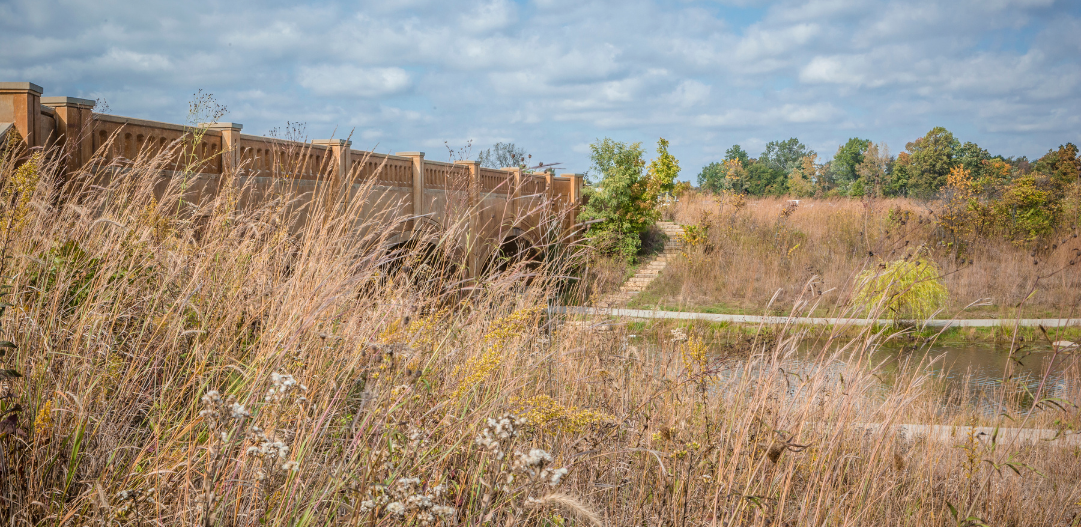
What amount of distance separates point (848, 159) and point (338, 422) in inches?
2811

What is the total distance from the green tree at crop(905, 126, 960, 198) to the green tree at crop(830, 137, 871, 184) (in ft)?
80.0

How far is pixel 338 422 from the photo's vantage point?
6.47 feet

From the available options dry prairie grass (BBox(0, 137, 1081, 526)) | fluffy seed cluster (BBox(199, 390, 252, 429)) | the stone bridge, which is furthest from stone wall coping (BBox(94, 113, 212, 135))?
fluffy seed cluster (BBox(199, 390, 252, 429))

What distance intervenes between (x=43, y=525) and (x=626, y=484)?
1.51 meters

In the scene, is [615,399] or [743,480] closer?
[743,480]

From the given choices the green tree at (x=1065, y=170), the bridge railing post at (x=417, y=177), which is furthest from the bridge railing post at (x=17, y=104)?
the green tree at (x=1065, y=170)

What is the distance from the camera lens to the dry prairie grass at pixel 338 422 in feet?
4.61

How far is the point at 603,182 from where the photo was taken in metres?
19.5

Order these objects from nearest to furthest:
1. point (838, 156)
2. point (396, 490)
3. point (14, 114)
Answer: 1. point (396, 490)
2. point (14, 114)
3. point (838, 156)

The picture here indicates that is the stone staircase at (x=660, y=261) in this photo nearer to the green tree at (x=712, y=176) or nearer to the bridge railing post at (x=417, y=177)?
the bridge railing post at (x=417, y=177)

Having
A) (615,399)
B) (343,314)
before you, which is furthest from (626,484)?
(343,314)

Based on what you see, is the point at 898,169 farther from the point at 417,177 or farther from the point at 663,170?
the point at 417,177

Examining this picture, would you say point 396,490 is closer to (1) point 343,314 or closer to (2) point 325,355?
(2) point 325,355

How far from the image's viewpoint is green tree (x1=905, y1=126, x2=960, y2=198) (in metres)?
39.2
